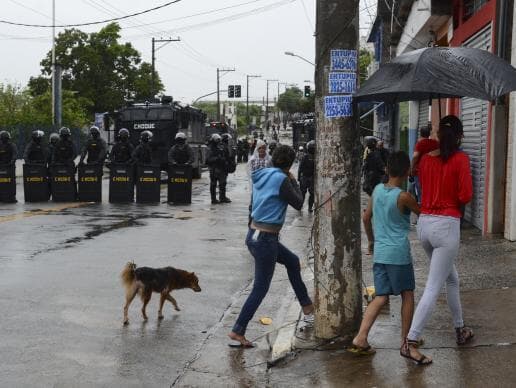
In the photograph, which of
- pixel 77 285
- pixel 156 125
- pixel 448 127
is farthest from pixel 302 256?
pixel 156 125

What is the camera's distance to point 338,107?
6.04 meters

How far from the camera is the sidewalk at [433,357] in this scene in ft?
17.1

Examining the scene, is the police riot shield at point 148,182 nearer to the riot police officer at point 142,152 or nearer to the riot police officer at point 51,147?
the riot police officer at point 142,152

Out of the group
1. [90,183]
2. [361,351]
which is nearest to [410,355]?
[361,351]

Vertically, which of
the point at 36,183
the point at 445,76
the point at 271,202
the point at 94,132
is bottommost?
the point at 36,183

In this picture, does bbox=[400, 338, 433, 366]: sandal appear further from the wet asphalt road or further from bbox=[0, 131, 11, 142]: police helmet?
bbox=[0, 131, 11, 142]: police helmet

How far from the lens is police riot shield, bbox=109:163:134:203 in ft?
61.8

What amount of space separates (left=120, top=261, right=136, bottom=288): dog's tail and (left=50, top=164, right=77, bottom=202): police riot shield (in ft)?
40.2

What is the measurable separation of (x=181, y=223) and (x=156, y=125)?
44.7 ft

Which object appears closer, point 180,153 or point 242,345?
point 242,345

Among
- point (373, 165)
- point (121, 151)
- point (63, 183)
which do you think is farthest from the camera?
point (121, 151)

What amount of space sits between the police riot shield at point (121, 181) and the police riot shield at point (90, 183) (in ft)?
1.10

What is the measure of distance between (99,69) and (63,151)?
4619 centimetres

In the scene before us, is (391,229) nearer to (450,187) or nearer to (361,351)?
(450,187)
